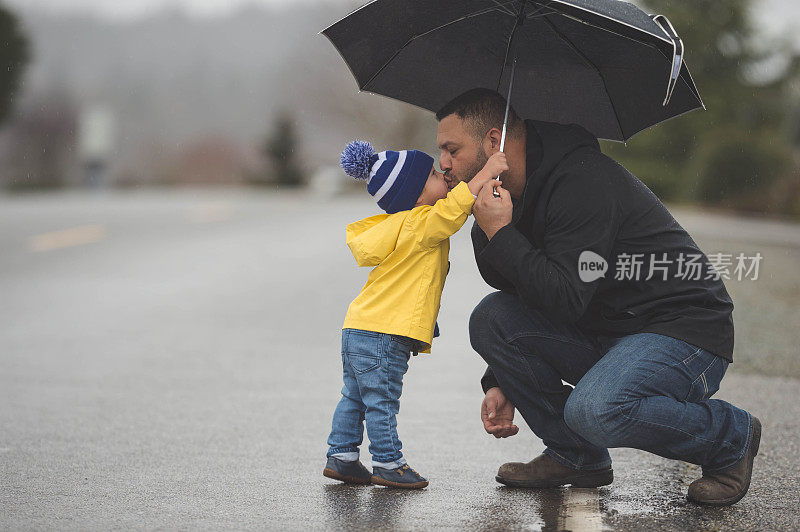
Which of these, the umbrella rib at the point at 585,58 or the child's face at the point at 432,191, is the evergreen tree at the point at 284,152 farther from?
the child's face at the point at 432,191

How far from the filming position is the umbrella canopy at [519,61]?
4.15 meters

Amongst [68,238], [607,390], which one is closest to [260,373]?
[607,390]

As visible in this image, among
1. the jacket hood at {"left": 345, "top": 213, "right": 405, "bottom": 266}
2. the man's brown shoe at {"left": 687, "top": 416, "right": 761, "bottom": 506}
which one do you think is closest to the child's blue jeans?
the jacket hood at {"left": 345, "top": 213, "right": 405, "bottom": 266}

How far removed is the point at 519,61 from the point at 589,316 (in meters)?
1.17

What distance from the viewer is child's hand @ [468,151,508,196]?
3.66 m

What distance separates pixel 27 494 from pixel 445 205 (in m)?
1.85

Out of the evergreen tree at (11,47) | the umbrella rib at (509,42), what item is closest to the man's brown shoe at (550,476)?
the umbrella rib at (509,42)

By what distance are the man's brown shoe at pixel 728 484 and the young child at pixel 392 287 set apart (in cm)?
104

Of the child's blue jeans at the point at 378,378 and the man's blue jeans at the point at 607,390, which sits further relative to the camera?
the child's blue jeans at the point at 378,378

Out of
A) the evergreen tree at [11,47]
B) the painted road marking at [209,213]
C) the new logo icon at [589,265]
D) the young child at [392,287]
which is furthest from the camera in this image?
the evergreen tree at [11,47]

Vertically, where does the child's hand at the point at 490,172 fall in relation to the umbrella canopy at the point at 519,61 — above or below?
below

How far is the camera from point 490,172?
367 cm

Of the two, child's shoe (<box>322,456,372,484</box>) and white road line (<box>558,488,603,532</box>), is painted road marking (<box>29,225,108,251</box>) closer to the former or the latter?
child's shoe (<box>322,456,372,484</box>)

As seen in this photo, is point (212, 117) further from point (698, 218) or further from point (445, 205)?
point (445, 205)
